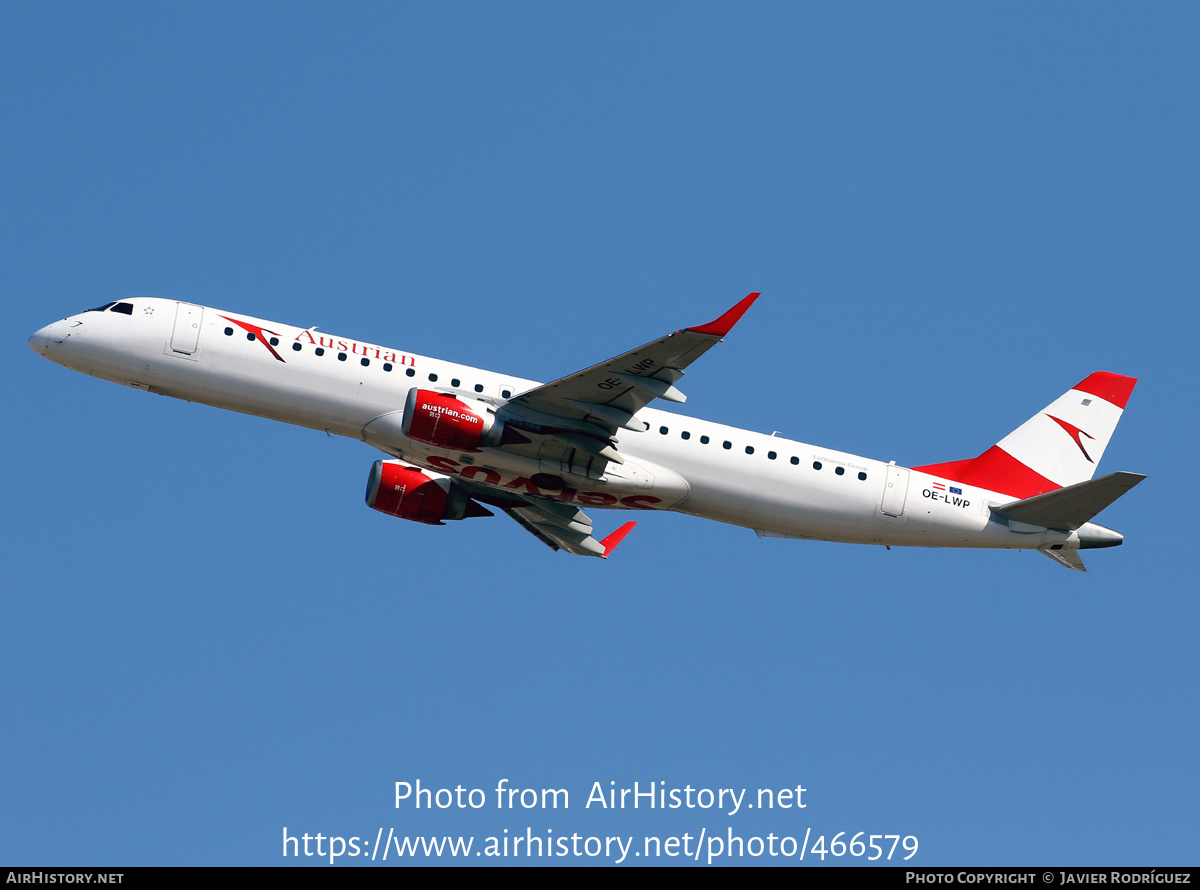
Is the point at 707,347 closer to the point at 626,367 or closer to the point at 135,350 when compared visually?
the point at 626,367

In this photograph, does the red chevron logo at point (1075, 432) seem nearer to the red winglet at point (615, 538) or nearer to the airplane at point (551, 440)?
the airplane at point (551, 440)

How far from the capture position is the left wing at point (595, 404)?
112 feet

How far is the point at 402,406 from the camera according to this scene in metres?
36.7

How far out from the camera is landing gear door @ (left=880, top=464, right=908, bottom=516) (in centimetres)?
3950

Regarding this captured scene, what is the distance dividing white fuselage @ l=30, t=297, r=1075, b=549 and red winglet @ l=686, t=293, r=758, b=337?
5.85m

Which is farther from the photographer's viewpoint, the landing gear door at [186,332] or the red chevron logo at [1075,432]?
the red chevron logo at [1075,432]

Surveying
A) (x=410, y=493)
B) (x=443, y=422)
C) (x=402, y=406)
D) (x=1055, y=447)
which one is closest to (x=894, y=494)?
(x=1055, y=447)

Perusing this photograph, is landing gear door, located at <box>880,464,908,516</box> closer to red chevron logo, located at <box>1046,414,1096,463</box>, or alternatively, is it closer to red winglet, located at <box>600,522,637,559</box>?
red chevron logo, located at <box>1046,414,1096,463</box>

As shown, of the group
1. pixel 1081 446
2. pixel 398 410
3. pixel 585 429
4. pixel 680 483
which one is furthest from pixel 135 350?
pixel 1081 446

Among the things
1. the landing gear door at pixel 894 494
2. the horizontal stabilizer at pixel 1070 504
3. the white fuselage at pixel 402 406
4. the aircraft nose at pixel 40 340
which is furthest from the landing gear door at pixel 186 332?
the horizontal stabilizer at pixel 1070 504

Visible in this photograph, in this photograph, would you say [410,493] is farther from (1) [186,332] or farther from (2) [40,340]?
(2) [40,340]

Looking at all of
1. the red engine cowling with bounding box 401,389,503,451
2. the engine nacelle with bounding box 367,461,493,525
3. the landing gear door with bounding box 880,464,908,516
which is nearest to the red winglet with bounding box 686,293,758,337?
the red engine cowling with bounding box 401,389,503,451

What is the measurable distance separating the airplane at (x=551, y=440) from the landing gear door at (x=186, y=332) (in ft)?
0.19

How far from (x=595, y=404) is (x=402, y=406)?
18.9 feet
